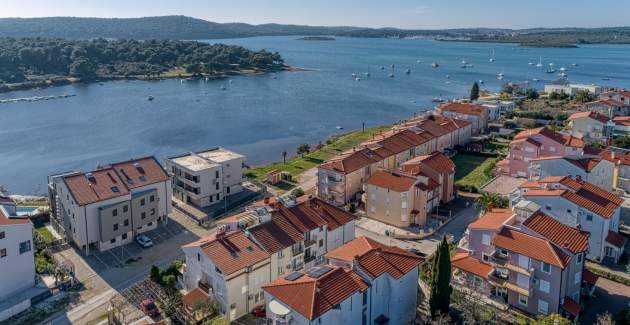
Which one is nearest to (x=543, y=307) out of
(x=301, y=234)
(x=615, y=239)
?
(x=615, y=239)

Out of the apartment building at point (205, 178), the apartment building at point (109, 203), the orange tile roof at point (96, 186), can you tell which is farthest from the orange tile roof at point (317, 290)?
the apartment building at point (205, 178)

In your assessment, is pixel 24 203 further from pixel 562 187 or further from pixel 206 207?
pixel 562 187

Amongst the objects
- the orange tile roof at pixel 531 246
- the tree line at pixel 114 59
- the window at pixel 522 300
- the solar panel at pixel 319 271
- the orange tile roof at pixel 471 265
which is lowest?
the window at pixel 522 300

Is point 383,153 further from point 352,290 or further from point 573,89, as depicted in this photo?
point 573,89

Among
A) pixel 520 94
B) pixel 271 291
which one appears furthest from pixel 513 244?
pixel 520 94

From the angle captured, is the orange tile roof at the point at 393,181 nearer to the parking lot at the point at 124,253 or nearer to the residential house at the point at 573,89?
the parking lot at the point at 124,253

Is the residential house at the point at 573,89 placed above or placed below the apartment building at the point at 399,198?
above

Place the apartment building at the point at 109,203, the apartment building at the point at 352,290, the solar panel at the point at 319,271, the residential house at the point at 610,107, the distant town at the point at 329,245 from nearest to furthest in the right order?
the apartment building at the point at 352,290 → the solar panel at the point at 319,271 → the distant town at the point at 329,245 → the apartment building at the point at 109,203 → the residential house at the point at 610,107

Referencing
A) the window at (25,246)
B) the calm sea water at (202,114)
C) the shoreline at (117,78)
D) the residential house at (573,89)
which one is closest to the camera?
the window at (25,246)
